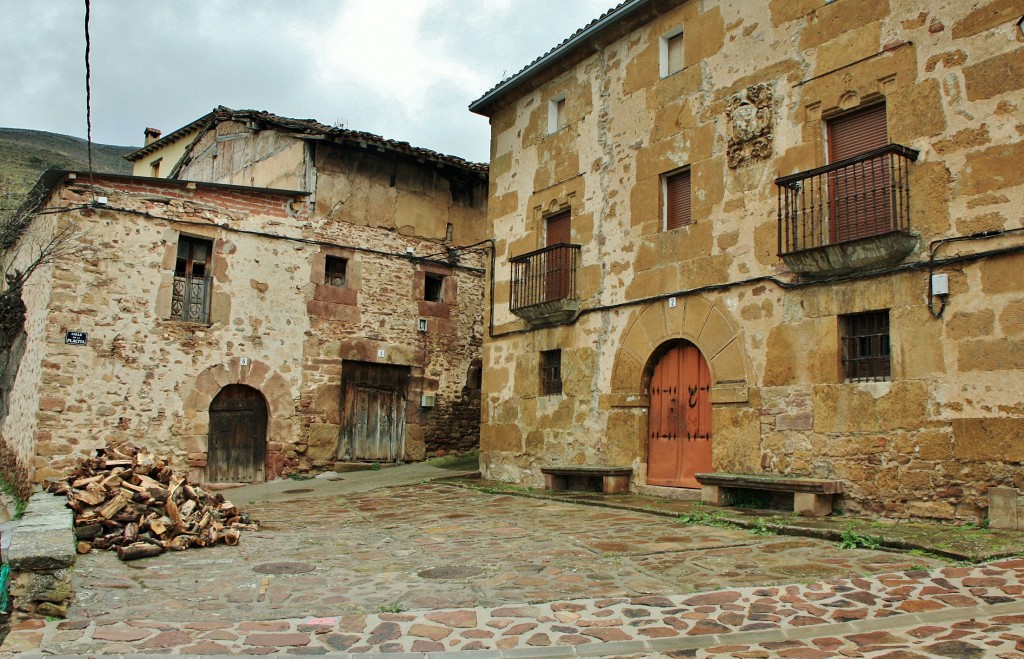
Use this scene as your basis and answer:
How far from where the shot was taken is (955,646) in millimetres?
3998

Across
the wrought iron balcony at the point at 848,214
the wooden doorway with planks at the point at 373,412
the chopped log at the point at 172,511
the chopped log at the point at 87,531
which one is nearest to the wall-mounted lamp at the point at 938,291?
the wrought iron balcony at the point at 848,214

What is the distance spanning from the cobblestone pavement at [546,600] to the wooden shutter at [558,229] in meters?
5.76

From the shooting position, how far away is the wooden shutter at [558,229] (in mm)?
12007

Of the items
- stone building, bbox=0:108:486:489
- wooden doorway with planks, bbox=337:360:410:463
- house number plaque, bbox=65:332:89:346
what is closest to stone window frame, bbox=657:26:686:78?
stone building, bbox=0:108:486:489

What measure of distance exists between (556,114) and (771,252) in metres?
4.87

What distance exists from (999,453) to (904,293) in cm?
169

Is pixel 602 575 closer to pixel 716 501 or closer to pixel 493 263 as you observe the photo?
pixel 716 501

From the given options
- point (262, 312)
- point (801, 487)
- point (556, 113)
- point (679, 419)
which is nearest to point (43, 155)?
point (262, 312)

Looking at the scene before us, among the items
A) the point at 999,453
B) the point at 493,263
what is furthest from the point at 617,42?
the point at 999,453

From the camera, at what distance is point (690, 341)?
9.84 m

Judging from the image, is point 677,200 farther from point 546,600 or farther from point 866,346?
point 546,600

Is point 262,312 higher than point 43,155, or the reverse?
point 43,155

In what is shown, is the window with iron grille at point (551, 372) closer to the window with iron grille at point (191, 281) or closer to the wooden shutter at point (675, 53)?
the wooden shutter at point (675, 53)

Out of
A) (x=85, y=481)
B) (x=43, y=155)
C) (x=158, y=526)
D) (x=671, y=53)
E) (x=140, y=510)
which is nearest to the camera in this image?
(x=158, y=526)
